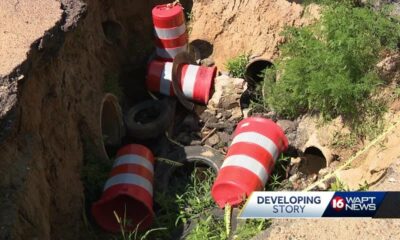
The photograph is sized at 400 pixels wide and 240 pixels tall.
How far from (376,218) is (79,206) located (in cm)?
245

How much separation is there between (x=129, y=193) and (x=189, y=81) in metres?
1.89

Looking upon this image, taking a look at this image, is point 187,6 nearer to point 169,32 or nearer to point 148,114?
point 169,32

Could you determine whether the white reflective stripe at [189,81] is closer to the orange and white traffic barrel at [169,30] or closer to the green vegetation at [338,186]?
the orange and white traffic barrel at [169,30]

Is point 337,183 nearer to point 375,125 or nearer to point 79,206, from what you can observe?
point 375,125

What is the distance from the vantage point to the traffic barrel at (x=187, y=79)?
20.4 ft

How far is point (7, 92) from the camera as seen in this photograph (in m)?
3.71

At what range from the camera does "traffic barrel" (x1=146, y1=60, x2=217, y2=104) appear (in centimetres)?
622

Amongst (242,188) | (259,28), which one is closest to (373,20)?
(259,28)

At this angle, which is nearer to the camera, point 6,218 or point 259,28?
point 6,218

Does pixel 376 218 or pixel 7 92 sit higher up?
pixel 7 92

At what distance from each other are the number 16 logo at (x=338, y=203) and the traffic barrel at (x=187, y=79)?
2749 millimetres

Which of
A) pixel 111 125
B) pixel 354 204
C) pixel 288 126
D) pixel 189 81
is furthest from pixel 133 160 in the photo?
pixel 354 204

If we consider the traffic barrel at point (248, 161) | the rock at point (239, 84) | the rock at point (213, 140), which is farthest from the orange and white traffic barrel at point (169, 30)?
the traffic barrel at point (248, 161)

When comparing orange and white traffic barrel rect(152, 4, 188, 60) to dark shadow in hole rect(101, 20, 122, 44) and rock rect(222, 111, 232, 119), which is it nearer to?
dark shadow in hole rect(101, 20, 122, 44)
